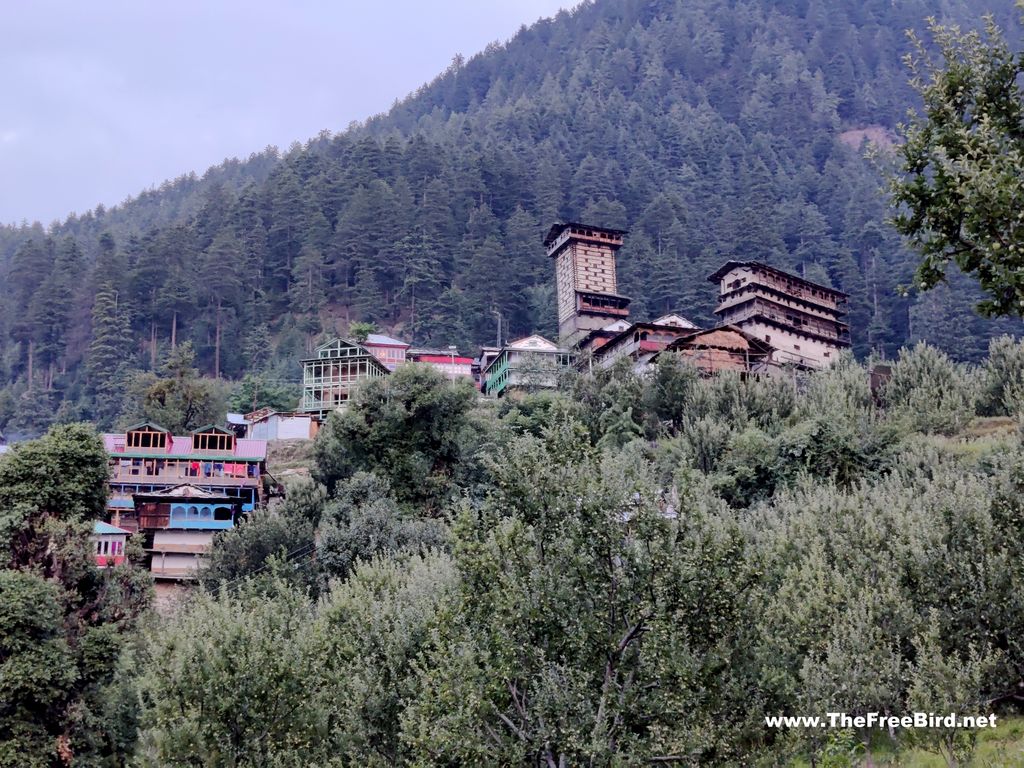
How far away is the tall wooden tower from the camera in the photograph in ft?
268

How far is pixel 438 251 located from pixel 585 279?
2032cm

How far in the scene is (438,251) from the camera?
319ft

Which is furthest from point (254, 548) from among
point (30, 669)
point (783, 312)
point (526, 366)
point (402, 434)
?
point (783, 312)

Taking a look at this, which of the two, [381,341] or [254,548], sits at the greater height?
[381,341]

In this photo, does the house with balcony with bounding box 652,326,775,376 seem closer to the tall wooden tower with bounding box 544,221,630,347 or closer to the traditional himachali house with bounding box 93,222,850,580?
the traditional himachali house with bounding box 93,222,850,580

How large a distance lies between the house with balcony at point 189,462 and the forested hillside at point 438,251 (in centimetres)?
2561

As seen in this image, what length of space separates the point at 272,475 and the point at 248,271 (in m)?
48.7

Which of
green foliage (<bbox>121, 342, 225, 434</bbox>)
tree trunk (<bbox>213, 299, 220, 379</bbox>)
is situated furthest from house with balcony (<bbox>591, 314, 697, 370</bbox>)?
tree trunk (<bbox>213, 299, 220, 379</bbox>)

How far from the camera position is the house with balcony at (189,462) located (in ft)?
168

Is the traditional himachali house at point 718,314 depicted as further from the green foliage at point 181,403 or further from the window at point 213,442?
the green foliage at point 181,403

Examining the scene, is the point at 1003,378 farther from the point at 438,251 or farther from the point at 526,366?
the point at 438,251

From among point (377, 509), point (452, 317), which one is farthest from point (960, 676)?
point (452, 317)

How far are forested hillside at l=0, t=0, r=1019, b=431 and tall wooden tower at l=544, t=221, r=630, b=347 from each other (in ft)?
15.2

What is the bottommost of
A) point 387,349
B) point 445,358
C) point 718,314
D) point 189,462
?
point 189,462
